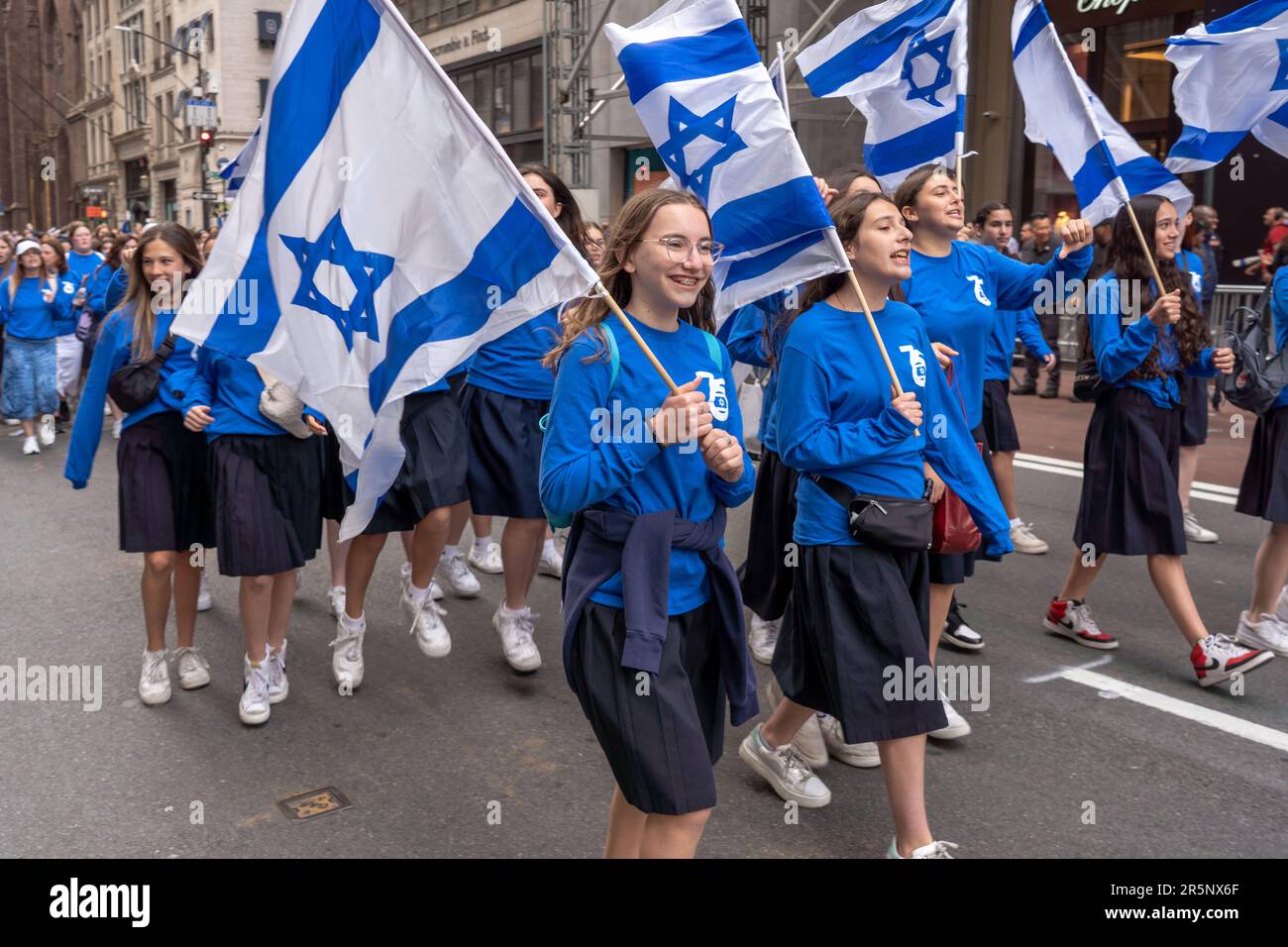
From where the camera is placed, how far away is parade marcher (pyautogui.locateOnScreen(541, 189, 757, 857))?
286 centimetres

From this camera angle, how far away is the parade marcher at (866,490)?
3.50 meters

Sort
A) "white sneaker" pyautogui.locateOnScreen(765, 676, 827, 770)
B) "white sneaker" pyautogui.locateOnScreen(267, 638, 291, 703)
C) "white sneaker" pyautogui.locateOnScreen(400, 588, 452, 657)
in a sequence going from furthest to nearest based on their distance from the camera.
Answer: "white sneaker" pyautogui.locateOnScreen(400, 588, 452, 657) → "white sneaker" pyautogui.locateOnScreen(267, 638, 291, 703) → "white sneaker" pyautogui.locateOnScreen(765, 676, 827, 770)

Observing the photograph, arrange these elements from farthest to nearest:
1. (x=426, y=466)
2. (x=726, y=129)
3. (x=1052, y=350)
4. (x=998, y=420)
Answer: (x=1052, y=350) < (x=998, y=420) < (x=426, y=466) < (x=726, y=129)

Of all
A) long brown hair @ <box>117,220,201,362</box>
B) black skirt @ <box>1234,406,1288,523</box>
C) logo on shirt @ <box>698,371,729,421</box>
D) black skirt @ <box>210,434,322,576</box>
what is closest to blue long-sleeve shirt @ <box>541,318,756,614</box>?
logo on shirt @ <box>698,371,729,421</box>

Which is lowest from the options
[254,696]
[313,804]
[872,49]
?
[313,804]

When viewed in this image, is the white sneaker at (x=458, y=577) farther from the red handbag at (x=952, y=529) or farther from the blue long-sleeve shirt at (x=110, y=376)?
the red handbag at (x=952, y=529)

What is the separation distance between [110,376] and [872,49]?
11.9ft

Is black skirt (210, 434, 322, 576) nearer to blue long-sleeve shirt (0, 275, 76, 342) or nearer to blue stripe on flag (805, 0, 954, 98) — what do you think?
blue stripe on flag (805, 0, 954, 98)

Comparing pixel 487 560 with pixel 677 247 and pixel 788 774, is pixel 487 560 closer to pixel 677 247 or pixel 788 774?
pixel 788 774

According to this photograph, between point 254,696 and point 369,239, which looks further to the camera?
point 254,696

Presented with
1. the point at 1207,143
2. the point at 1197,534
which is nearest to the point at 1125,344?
the point at 1207,143

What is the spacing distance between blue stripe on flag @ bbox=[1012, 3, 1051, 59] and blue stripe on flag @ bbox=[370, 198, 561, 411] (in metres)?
3.28

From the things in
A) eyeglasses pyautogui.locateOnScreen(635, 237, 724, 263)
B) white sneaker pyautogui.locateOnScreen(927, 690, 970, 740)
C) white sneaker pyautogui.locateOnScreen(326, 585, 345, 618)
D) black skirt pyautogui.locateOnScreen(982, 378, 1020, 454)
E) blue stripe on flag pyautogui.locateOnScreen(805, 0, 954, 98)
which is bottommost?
white sneaker pyautogui.locateOnScreen(927, 690, 970, 740)

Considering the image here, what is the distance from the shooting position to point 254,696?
4840mm
